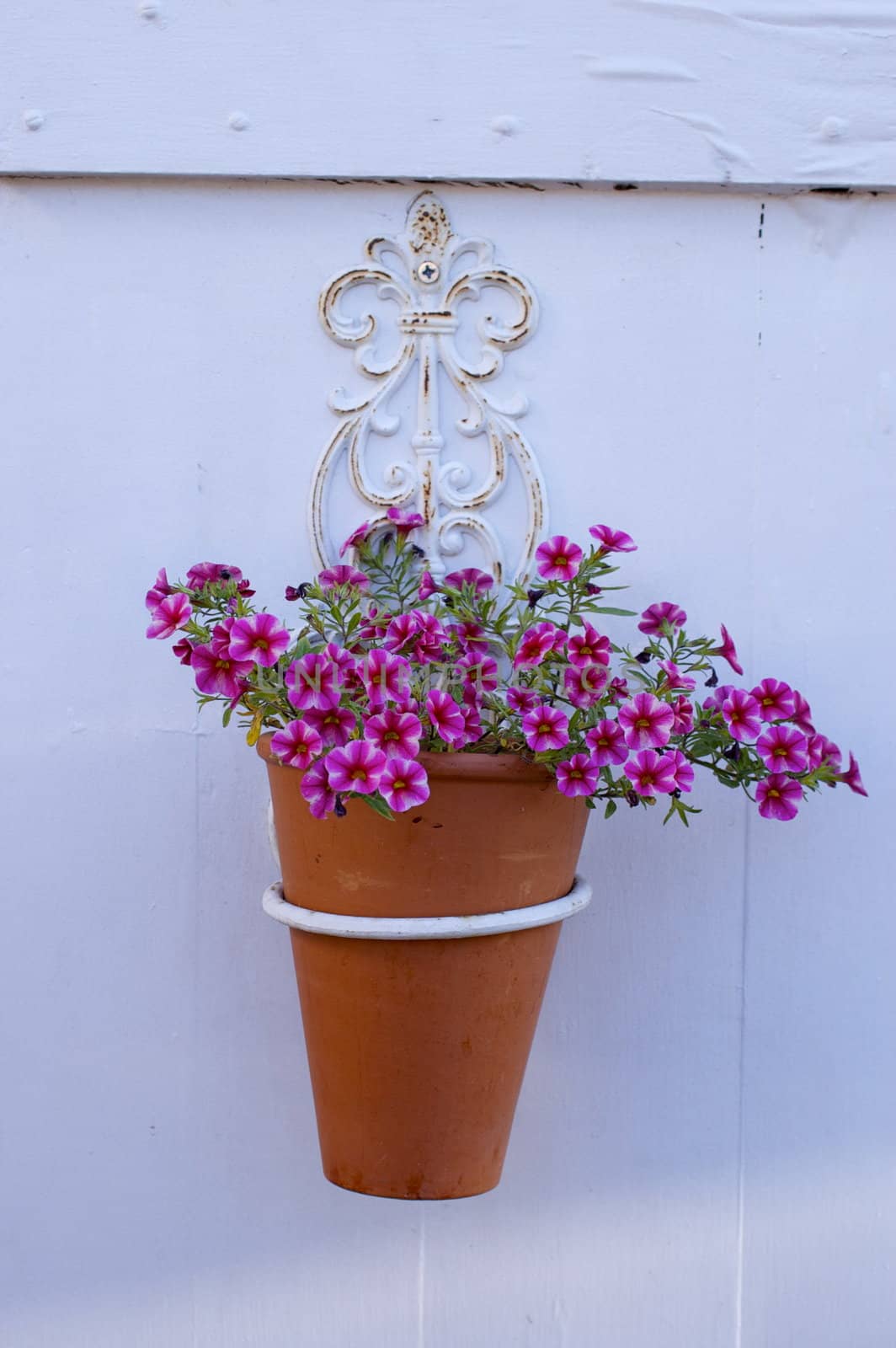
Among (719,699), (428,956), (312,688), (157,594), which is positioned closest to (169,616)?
(157,594)

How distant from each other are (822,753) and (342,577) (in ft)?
1.48

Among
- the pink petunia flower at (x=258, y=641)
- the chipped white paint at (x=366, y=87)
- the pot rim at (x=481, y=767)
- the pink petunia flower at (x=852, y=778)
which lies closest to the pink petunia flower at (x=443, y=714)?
the pot rim at (x=481, y=767)

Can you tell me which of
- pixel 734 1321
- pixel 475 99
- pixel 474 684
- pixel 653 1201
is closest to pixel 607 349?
pixel 475 99

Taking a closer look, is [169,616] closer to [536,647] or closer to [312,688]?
[312,688]

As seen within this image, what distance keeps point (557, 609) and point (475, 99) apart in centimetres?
49

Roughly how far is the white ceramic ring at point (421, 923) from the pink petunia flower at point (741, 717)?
211 mm

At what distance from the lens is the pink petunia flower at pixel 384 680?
1055 mm

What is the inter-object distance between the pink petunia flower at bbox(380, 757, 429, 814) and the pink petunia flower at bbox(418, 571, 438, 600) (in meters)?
0.25

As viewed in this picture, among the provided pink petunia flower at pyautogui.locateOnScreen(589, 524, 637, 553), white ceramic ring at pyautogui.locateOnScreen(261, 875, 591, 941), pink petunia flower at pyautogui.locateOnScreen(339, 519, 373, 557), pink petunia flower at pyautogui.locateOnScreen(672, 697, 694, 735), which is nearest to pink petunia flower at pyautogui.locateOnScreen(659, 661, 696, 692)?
pink petunia flower at pyautogui.locateOnScreen(672, 697, 694, 735)

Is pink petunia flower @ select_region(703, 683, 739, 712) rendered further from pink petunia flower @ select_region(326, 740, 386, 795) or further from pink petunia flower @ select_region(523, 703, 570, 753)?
pink petunia flower @ select_region(326, 740, 386, 795)

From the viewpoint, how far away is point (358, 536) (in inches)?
49.7

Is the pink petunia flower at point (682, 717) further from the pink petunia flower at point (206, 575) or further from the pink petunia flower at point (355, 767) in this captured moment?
the pink petunia flower at point (206, 575)

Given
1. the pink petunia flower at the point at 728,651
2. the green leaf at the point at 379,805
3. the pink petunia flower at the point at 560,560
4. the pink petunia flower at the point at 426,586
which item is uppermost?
the pink petunia flower at the point at 560,560

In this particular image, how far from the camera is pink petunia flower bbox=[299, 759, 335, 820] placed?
1017 mm
